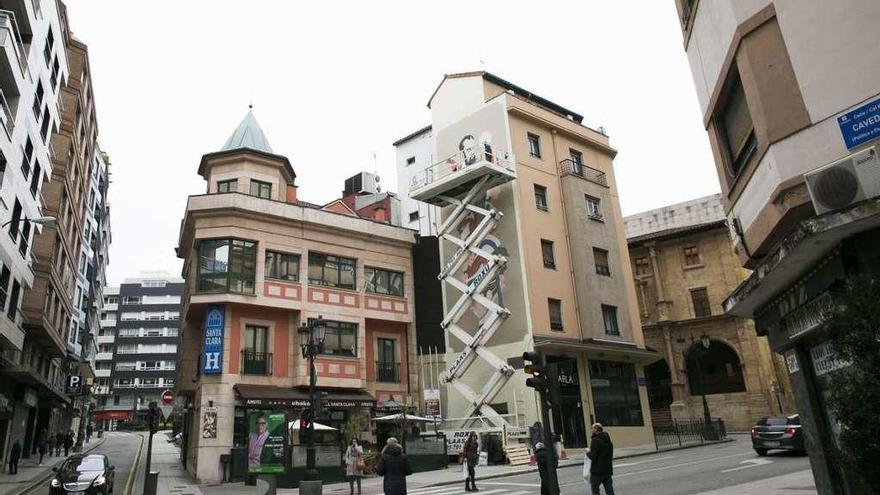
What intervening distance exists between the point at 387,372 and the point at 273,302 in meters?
7.24

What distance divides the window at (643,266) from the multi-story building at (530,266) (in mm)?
12723

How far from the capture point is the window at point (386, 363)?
30750 mm

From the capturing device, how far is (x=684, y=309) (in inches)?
1778

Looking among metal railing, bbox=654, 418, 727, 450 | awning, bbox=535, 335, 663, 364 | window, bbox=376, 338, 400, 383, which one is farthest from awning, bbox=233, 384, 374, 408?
metal railing, bbox=654, 418, 727, 450

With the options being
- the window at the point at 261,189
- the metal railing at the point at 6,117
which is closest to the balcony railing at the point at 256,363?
the window at the point at 261,189

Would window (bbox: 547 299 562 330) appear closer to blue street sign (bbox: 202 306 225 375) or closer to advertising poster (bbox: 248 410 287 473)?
advertising poster (bbox: 248 410 287 473)

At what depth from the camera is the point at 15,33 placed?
21.9m

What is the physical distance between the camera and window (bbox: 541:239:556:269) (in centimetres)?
3184

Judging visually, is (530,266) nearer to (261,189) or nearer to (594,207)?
(594,207)

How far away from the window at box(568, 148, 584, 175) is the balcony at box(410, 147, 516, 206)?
5.30 metres

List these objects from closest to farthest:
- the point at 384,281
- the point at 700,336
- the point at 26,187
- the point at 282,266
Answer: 1. the point at 26,187
2. the point at 282,266
3. the point at 384,281
4. the point at 700,336

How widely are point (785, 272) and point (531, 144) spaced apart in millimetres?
25296

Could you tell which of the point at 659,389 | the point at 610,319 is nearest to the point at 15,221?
the point at 610,319

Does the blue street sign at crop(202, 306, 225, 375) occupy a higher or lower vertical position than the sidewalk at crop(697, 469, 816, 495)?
higher
